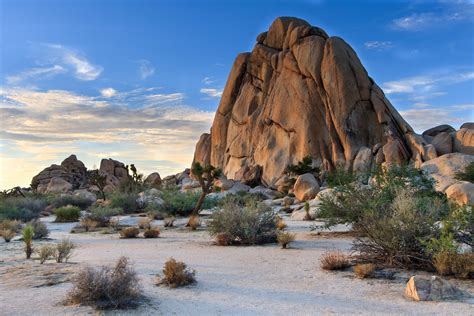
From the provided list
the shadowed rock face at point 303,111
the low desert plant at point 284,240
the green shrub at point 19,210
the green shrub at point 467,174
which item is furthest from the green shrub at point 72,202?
the low desert plant at point 284,240

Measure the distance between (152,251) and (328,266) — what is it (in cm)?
535

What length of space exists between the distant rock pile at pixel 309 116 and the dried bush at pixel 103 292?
3545 cm

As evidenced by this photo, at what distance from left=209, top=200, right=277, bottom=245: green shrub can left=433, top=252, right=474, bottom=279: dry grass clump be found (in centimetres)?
629

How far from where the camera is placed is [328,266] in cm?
970

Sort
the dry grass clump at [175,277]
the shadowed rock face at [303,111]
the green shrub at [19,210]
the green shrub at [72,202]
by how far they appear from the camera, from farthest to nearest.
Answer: the shadowed rock face at [303,111] < the green shrub at [72,202] < the green shrub at [19,210] < the dry grass clump at [175,277]

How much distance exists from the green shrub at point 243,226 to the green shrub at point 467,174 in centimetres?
1555

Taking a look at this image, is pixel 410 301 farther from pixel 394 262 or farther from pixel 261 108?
pixel 261 108

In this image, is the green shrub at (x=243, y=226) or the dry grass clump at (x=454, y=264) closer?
the dry grass clump at (x=454, y=264)

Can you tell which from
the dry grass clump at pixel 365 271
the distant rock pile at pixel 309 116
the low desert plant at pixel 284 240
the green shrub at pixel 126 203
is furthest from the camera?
the distant rock pile at pixel 309 116

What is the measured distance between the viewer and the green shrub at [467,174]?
25.6m

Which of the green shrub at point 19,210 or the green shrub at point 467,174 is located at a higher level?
the green shrub at point 467,174

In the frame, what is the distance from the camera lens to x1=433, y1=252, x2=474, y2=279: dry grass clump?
8.41 m

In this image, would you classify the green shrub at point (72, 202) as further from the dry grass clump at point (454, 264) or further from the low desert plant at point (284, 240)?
the dry grass clump at point (454, 264)

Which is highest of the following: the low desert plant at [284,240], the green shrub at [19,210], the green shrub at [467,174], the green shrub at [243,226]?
the green shrub at [467,174]
